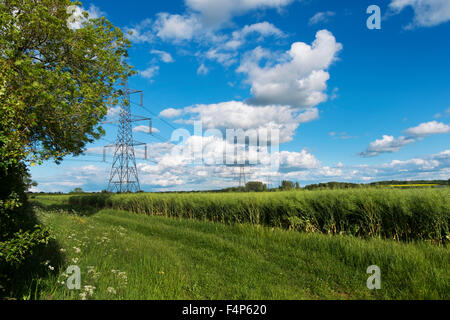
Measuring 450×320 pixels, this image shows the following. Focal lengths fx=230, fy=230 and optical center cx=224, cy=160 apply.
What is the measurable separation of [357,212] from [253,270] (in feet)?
18.0

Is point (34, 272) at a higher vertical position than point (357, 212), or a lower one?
lower

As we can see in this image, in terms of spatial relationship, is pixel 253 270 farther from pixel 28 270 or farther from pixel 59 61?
pixel 59 61

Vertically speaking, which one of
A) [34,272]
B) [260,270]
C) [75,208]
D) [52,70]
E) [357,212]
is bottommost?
[75,208]

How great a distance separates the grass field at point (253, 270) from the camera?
4996 mm

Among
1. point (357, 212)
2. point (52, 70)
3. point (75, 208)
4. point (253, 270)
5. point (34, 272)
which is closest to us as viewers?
point (34, 272)

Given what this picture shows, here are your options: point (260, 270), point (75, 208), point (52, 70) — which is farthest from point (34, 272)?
point (75, 208)

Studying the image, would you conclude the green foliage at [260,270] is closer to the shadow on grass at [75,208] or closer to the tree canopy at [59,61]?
the tree canopy at [59,61]

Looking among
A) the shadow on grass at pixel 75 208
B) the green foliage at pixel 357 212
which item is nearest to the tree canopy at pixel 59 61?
the green foliage at pixel 357 212

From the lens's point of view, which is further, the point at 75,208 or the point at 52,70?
the point at 75,208

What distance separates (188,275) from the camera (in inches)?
243

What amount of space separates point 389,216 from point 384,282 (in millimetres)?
4000

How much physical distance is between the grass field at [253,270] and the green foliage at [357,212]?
1173 mm

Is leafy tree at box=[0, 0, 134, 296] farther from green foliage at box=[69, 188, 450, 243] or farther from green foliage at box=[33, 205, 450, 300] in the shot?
green foliage at box=[69, 188, 450, 243]

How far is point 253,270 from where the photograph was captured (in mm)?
6598
